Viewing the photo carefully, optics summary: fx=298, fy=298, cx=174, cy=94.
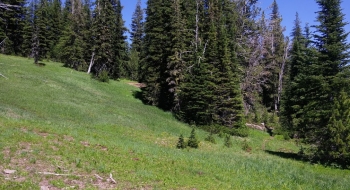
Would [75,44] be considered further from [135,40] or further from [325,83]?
[325,83]

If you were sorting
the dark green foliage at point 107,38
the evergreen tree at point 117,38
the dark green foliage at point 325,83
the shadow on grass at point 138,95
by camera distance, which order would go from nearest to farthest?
1. the dark green foliage at point 325,83
2. the shadow on grass at point 138,95
3. the dark green foliage at point 107,38
4. the evergreen tree at point 117,38

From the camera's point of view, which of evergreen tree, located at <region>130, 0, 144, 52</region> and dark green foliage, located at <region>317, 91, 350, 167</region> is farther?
evergreen tree, located at <region>130, 0, 144, 52</region>

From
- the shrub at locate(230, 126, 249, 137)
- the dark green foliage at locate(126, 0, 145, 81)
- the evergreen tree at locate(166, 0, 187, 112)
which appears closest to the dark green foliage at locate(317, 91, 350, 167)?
the shrub at locate(230, 126, 249, 137)

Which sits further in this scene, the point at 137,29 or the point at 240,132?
the point at 137,29

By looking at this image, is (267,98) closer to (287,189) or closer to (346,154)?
(346,154)

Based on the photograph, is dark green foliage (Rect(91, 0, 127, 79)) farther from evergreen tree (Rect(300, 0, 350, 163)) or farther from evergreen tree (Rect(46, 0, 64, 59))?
evergreen tree (Rect(300, 0, 350, 163))

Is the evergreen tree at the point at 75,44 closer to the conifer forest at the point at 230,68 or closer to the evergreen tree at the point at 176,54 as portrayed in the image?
the conifer forest at the point at 230,68

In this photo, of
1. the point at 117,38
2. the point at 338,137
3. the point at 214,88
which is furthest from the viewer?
the point at 117,38

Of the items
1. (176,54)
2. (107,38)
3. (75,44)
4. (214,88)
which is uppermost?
(107,38)

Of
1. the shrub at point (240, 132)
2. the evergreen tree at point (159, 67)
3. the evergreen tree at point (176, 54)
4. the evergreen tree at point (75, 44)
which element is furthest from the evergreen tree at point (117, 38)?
the shrub at point (240, 132)

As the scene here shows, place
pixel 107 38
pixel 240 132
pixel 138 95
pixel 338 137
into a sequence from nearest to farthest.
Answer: pixel 338 137 < pixel 240 132 < pixel 138 95 < pixel 107 38

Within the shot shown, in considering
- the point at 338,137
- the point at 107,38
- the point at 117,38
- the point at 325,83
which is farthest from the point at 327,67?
the point at 117,38

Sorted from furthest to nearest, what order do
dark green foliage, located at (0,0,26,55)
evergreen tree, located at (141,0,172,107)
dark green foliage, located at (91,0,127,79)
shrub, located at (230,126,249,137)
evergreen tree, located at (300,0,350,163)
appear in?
dark green foliage, located at (0,0,26,55)
dark green foliage, located at (91,0,127,79)
evergreen tree, located at (141,0,172,107)
shrub, located at (230,126,249,137)
evergreen tree, located at (300,0,350,163)

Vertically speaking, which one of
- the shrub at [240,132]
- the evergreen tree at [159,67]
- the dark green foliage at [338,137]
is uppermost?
the evergreen tree at [159,67]
